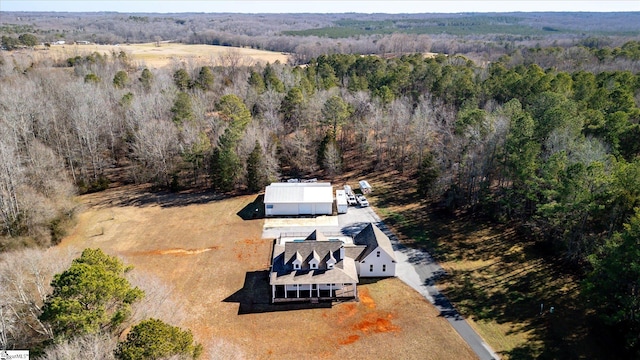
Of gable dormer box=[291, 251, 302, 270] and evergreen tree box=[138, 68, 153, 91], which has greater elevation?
evergreen tree box=[138, 68, 153, 91]

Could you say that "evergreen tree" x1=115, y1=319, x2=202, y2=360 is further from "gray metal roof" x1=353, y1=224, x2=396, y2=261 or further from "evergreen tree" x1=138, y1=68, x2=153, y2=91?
"evergreen tree" x1=138, y1=68, x2=153, y2=91

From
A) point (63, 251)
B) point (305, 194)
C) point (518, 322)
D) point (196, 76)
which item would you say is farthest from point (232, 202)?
point (196, 76)

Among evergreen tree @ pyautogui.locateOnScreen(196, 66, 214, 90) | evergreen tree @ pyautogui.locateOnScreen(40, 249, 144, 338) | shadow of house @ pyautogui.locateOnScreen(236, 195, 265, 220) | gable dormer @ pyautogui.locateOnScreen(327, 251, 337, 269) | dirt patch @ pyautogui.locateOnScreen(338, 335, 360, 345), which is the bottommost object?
dirt patch @ pyautogui.locateOnScreen(338, 335, 360, 345)

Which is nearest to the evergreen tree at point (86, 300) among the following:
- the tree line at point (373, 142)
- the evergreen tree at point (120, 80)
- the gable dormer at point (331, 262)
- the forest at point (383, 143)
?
the forest at point (383, 143)

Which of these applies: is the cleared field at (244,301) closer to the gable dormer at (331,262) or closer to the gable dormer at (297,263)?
the gable dormer at (297,263)

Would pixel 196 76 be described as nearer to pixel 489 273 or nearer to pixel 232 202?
pixel 232 202

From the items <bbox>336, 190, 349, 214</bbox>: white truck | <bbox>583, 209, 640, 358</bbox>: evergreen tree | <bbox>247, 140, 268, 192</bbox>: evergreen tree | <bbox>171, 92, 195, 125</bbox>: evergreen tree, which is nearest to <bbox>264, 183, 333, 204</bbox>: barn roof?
<bbox>336, 190, 349, 214</bbox>: white truck
